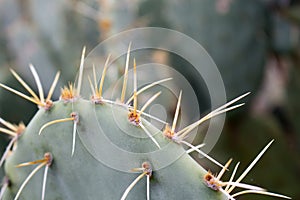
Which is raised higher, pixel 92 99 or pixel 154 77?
pixel 154 77

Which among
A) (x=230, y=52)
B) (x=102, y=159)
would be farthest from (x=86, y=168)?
(x=230, y=52)

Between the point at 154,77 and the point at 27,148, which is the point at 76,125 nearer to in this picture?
the point at 27,148

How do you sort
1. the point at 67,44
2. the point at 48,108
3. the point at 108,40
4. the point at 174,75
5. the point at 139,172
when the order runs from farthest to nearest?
the point at 67,44 < the point at 174,75 < the point at 108,40 < the point at 48,108 < the point at 139,172

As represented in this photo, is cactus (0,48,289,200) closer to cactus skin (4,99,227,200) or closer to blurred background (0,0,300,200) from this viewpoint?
cactus skin (4,99,227,200)

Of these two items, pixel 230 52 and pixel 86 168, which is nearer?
pixel 86 168

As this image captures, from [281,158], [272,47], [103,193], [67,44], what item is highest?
[272,47]

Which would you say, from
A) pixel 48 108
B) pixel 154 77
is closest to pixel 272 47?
pixel 154 77

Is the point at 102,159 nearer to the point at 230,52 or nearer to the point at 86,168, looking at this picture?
the point at 86,168

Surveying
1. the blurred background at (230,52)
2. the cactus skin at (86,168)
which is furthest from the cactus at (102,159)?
the blurred background at (230,52)
